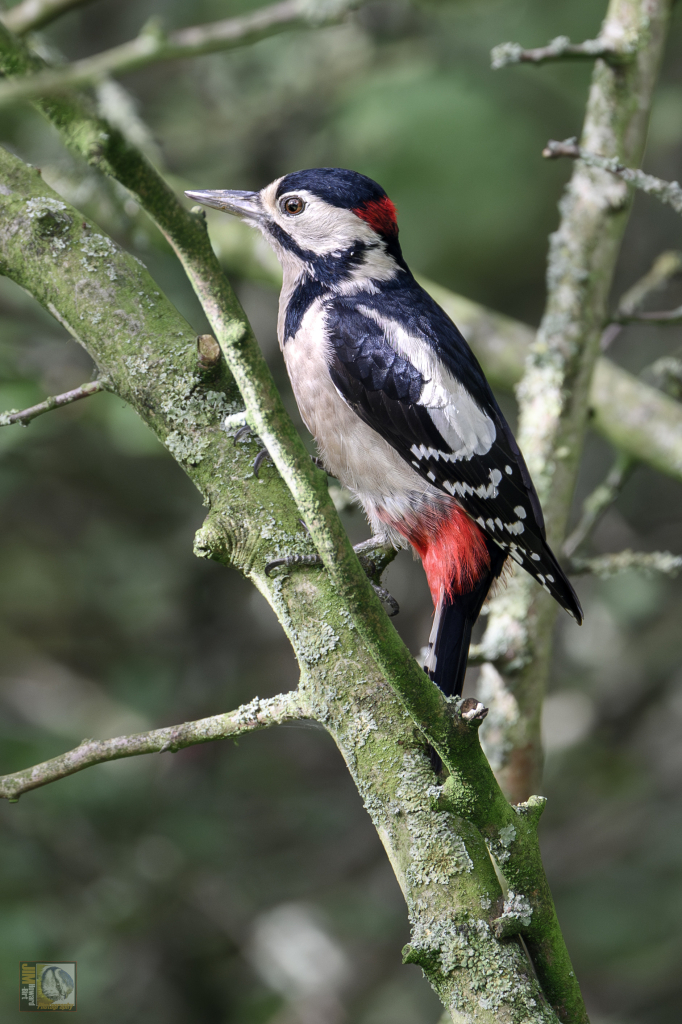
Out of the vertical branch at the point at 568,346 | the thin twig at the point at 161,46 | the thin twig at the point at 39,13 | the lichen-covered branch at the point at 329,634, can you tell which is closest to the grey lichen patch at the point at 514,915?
the lichen-covered branch at the point at 329,634

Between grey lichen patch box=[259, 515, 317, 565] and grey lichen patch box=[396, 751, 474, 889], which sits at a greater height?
grey lichen patch box=[259, 515, 317, 565]

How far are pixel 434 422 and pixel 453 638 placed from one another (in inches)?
20.6

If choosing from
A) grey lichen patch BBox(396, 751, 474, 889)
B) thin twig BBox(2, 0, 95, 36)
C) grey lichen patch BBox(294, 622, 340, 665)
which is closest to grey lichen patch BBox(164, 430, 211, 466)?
grey lichen patch BBox(294, 622, 340, 665)

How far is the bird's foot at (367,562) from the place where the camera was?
1.54 metres

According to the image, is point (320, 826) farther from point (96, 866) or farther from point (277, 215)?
point (277, 215)

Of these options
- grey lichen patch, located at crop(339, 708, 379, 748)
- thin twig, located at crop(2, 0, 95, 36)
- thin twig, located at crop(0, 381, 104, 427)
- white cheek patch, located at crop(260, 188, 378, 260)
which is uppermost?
thin twig, located at crop(2, 0, 95, 36)

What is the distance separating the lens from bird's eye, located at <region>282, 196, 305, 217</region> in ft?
8.16

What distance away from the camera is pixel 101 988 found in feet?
9.77

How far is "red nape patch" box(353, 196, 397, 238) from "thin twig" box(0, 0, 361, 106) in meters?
0.50

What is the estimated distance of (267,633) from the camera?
411cm

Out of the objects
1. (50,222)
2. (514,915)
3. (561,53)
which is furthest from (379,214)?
(514,915)

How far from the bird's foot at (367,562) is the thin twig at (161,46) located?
774 mm

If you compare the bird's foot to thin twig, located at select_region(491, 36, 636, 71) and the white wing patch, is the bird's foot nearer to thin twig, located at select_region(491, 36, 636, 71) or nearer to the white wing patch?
the white wing patch

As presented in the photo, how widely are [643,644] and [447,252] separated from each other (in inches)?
81.7
